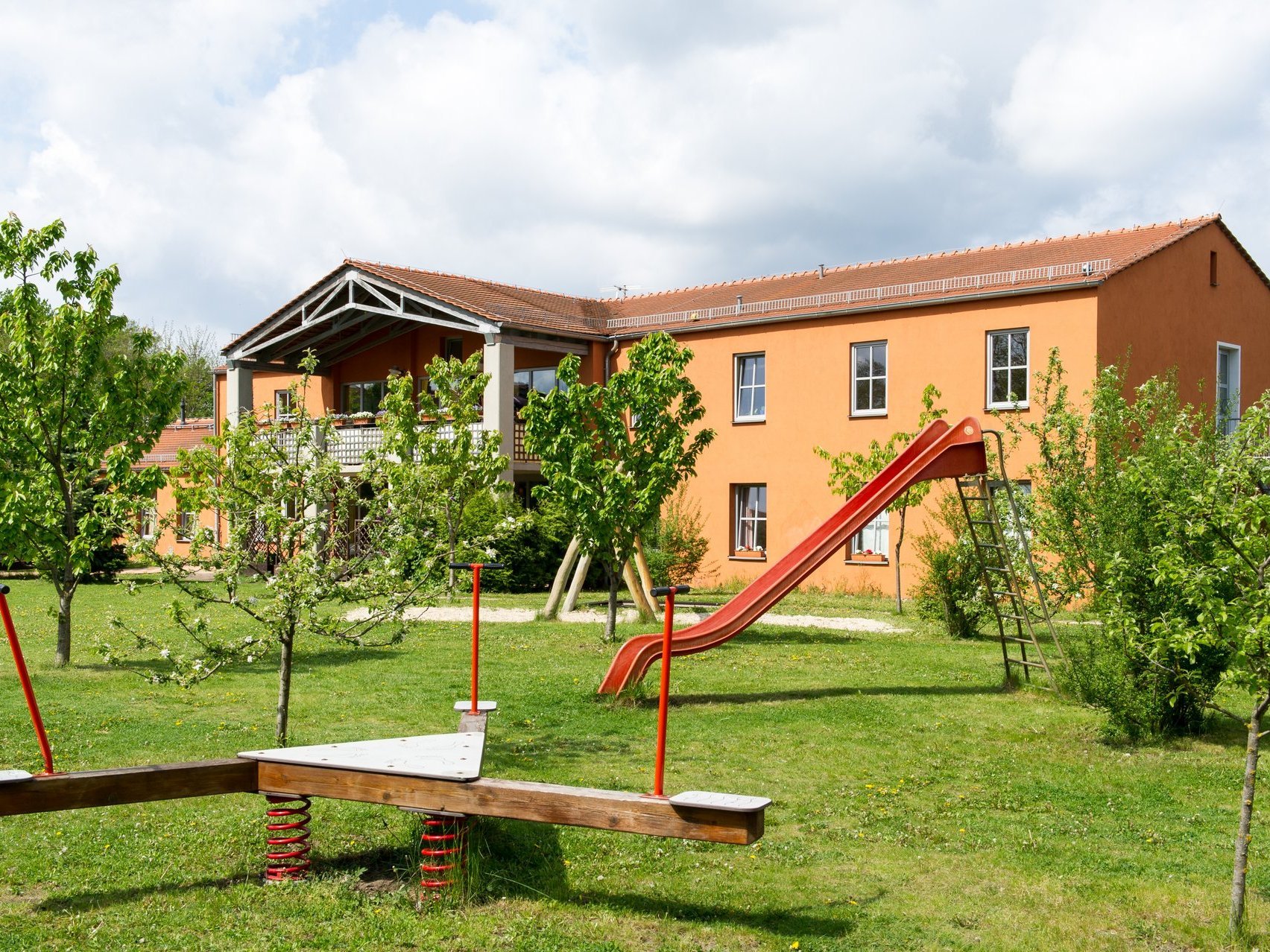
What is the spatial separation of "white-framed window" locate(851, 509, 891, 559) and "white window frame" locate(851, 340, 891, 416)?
207 cm

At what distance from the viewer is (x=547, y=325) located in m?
25.3

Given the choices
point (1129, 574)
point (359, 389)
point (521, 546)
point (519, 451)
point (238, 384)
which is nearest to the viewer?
point (1129, 574)

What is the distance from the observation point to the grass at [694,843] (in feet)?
17.8

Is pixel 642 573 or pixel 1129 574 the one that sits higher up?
pixel 1129 574

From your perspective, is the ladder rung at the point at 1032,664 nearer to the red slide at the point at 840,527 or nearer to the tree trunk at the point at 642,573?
the red slide at the point at 840,527

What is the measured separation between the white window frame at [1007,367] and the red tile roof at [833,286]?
81cm

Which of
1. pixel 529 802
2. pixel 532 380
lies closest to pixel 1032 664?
pixel 529 802

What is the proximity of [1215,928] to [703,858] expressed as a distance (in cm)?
265

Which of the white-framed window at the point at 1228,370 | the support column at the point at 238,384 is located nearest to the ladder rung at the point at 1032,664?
the white-framed window at the point at 1228,370

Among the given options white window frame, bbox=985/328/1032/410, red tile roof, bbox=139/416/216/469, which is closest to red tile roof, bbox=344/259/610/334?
white window frame, bbox=985/328/1032/410

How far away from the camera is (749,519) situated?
2508 centimetres

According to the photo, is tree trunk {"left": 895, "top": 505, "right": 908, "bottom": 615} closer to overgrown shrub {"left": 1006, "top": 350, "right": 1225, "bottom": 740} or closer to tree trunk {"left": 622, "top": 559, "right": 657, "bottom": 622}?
tree trunk {"left": 622, "top": 559, "right": 657, "bottom": 622}

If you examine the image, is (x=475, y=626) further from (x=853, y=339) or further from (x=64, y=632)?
(x=853, y=339)

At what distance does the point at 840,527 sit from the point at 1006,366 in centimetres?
1032
